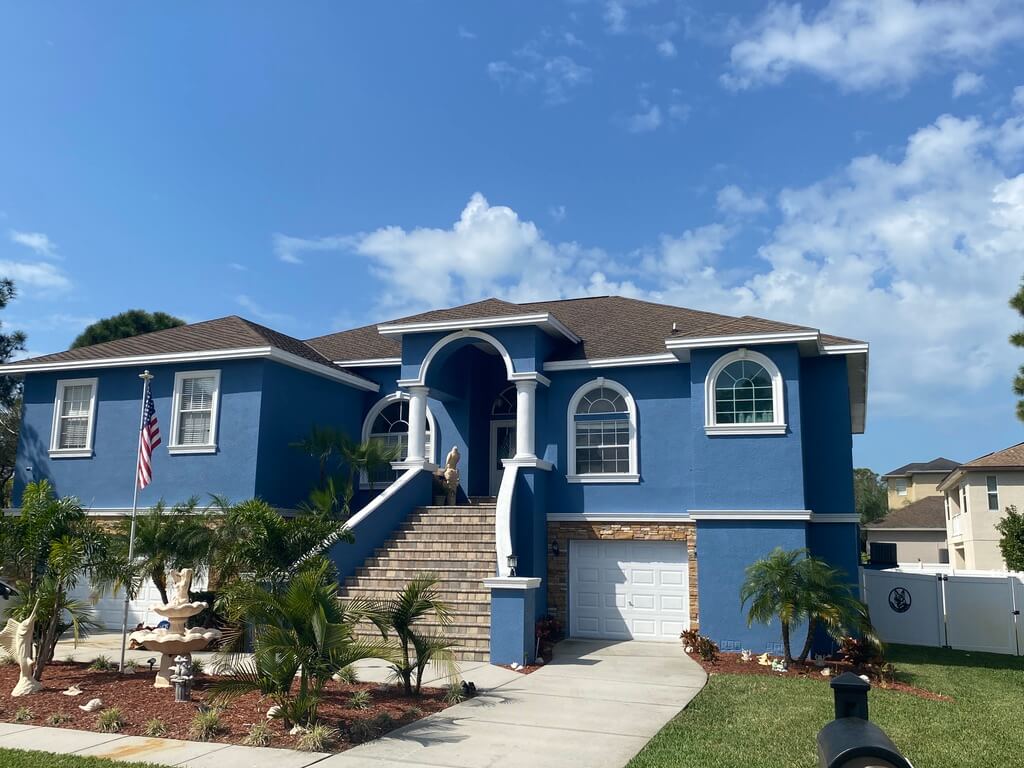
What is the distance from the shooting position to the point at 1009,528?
66.9 ft

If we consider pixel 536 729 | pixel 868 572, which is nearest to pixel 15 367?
pixel 536 729

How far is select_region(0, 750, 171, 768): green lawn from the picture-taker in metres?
7.12

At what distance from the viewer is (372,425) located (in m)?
20.2

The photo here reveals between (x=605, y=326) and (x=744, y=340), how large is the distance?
15.8 ft

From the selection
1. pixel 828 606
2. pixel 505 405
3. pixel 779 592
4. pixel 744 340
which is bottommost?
pixel 828 606

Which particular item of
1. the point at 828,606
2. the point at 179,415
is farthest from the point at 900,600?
the point at 179,415

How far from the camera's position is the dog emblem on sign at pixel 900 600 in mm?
17688

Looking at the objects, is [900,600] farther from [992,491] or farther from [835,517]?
[992,491]

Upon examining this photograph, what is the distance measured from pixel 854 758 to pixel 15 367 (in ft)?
69.3

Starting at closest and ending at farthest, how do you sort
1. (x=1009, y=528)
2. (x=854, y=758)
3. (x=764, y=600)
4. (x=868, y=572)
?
1. (x=854, y=758)
2. (x=764, y=600)
3. (x=868, y=572)
4. (x=1009, y=528)

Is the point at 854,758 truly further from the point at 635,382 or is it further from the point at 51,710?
the point at 635,382

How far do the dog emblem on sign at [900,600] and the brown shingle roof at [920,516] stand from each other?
33.0 meters

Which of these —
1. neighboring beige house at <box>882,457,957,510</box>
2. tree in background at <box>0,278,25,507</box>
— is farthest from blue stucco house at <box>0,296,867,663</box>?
neighboring beige house at <box>882,457,957,510</box>

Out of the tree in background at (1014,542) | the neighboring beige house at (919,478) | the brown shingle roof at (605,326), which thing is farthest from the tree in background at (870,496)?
the brown shingle roof at (605,326)
